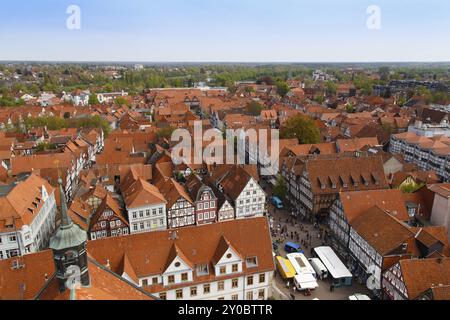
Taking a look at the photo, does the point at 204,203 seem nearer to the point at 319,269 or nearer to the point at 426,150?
the point at 319,269

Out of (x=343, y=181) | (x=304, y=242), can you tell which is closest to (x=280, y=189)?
(x=343, y=181)

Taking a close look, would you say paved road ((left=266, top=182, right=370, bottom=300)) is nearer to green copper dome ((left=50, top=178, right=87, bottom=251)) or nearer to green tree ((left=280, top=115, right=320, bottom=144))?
green tree ((left=280, top=115, right=320, bottom=144))

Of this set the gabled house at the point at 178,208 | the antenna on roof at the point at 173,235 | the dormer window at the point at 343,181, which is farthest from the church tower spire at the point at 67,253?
the dormer window at the point at 343,181

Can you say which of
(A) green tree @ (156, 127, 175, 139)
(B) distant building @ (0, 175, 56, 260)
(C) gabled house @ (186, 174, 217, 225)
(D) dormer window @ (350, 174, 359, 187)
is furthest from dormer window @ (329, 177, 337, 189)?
(A) green tree @ (156, 127, 175, 139)

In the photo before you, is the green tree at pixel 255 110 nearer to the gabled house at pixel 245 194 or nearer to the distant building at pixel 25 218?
the gabled house at pixel 245 194
